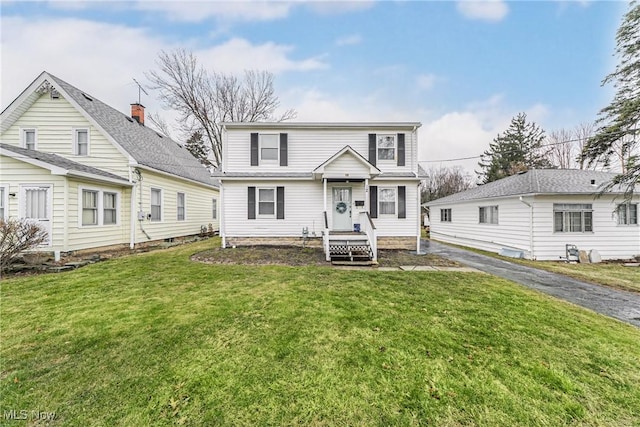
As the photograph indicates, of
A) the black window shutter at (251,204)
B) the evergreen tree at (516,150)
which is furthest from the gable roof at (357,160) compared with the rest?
the evergreen tree at (516,150)

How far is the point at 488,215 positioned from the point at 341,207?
9265 mm

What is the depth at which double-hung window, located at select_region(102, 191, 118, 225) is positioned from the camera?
10672 mm

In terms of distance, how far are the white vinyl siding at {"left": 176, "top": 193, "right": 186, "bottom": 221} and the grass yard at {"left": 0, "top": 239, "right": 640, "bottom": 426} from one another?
366 inches

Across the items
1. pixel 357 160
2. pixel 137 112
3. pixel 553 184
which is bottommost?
pixel 553 184

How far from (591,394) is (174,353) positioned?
5.04 metres

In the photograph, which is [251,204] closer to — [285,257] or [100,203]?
[285,257]

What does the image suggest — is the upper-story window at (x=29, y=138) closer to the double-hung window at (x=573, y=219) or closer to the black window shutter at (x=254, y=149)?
the black window shutter at (x=254, y=149)

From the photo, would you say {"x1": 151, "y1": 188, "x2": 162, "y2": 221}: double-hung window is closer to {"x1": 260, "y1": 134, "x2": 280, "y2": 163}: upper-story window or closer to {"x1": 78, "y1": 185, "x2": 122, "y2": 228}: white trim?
{"x1": 78, "y1": 185, "x2": 122, "y2": 228}: white trim

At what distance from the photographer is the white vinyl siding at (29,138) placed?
36.8 ft

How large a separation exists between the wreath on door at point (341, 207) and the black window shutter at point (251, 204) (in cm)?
382

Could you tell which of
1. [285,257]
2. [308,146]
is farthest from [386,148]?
[285,257]

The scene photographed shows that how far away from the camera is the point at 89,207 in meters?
10.0

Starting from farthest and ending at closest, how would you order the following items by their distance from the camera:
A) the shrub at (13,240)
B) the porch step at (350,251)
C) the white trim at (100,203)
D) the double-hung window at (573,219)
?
the double-hung window at (573,219) < the white trim at (100,203) < the porch step at (350,251) < the shrub at (13,240)

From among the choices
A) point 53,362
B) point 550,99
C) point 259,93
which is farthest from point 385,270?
point 259,93
